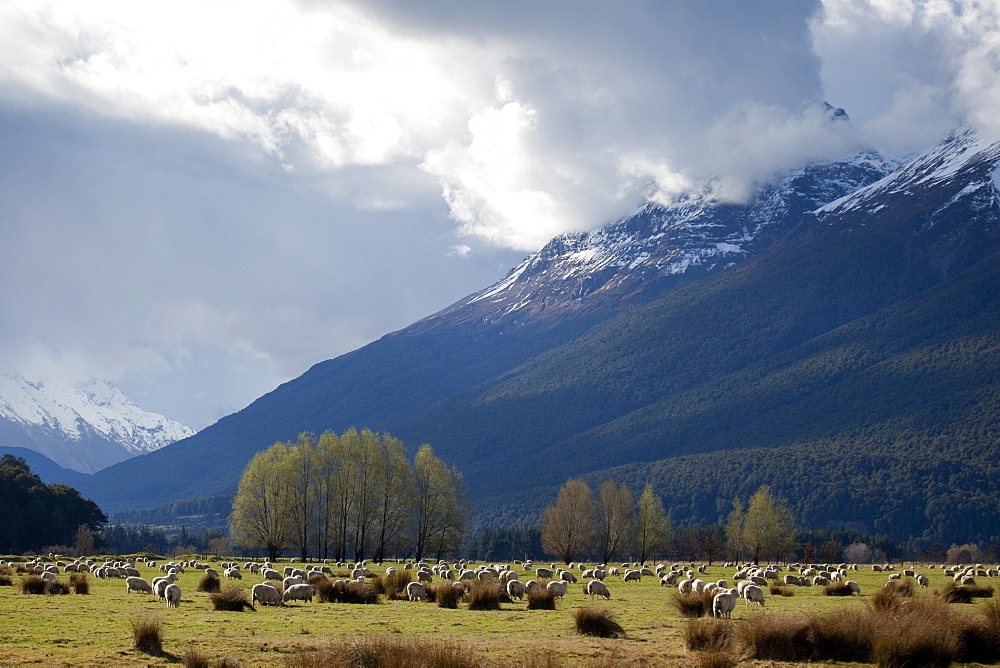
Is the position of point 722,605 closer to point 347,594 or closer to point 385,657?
point 347,594

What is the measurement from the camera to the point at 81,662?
1769 cm

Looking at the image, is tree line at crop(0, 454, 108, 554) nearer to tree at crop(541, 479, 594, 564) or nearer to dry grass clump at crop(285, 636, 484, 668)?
tree at crop(541, 479, 594, 564)

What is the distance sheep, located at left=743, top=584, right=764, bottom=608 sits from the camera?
32781 millimetres

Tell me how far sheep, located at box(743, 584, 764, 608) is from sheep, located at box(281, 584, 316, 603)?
1661 cm

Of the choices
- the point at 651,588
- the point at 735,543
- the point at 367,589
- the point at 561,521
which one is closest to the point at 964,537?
the point at 735,543

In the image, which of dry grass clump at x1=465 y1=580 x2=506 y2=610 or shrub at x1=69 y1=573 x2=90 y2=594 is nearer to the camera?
dry grass clump at x1=465 y1=580 x2=506 y2=610

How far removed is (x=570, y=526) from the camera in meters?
95.1

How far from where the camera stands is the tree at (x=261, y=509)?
80250 millimetres

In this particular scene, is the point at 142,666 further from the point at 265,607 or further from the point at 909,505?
the point at 909,505

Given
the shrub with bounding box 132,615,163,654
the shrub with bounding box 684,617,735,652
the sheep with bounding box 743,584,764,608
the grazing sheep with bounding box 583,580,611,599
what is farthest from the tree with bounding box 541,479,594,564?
the shrub with bounding box 132,615,163,654

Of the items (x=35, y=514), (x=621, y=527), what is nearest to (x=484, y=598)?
(x=621, y=527)

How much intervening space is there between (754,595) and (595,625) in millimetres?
11756

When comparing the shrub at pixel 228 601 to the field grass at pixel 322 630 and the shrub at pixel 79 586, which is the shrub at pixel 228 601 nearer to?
the field grass at pixel 322 630

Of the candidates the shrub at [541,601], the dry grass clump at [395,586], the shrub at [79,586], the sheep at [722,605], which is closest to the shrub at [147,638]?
the shrub at [541,601]
